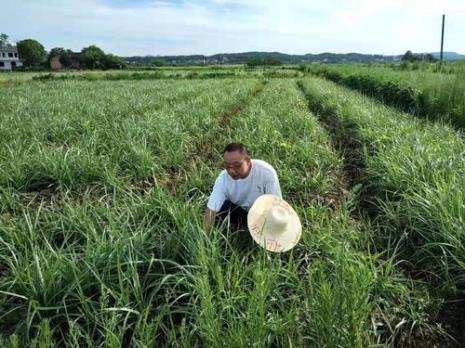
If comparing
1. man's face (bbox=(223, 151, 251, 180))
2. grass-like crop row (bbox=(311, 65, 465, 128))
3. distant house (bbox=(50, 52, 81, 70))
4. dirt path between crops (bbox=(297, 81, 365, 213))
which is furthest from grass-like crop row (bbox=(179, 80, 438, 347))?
distant house (bbox=(50, 52, 81, 70))

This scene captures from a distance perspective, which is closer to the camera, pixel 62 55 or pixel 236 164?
pixel 236 164

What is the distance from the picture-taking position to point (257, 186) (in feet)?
11.1

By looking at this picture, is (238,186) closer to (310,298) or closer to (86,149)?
(310,298)

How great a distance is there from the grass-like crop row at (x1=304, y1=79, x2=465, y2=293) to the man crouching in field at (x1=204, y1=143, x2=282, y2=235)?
42.0 inches

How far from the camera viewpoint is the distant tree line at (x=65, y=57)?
2653 inches

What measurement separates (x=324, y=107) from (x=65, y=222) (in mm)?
9028

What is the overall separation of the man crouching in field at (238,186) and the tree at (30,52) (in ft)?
299

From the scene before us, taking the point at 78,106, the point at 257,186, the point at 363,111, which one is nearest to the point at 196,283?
the point at 257,186

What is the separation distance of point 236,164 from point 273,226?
1.86ft

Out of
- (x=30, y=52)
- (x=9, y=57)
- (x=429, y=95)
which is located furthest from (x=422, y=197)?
(x=9, y=57)

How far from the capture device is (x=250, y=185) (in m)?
3.41

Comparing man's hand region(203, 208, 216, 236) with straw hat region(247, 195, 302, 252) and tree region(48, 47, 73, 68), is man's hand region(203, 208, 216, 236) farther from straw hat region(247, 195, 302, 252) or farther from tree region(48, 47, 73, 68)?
tree region(48, 47, 73, 68)

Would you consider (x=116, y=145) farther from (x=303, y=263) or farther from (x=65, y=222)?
(x=303, y=263)

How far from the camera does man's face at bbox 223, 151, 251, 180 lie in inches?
120
